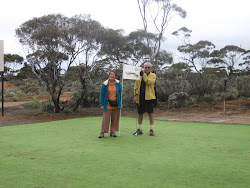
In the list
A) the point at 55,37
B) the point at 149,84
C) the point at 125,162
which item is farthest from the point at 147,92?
the point at 55,37

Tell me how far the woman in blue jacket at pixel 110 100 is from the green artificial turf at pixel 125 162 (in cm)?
70

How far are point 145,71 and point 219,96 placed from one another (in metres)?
10.5

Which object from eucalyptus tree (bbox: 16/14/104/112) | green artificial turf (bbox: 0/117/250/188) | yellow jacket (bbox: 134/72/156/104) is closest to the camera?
green artificial turf (bbox: 0/117/250/188)

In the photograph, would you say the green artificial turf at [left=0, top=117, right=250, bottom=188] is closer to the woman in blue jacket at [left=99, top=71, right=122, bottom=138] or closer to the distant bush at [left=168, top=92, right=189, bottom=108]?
the woman in blue jacket at [left=99, top=71, right=122, bottom=138]

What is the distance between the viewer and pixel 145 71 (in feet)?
20.6

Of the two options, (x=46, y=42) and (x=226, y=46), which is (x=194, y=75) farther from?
(x=226, y=46)

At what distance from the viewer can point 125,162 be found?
12.3ft

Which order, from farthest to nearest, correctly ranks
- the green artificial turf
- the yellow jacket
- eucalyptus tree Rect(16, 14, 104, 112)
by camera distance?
1. eucalyptus tree Rect(16, 14, 104, 112)
2. the yellow jacket
3. the green artificial turf

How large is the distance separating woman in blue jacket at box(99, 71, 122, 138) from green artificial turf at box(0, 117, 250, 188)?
70 cm

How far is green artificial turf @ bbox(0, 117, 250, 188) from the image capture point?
295 centimetres

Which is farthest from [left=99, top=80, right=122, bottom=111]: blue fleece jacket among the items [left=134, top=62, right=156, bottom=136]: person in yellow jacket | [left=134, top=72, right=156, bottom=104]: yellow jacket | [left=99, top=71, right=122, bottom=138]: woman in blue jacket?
[left=134, top=72, right=156, bottom=104]: yellow jacket

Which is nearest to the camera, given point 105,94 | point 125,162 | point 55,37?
point 125,162

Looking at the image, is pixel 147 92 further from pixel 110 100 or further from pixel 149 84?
pixel 110 100

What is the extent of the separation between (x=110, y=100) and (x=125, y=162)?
263 cm
